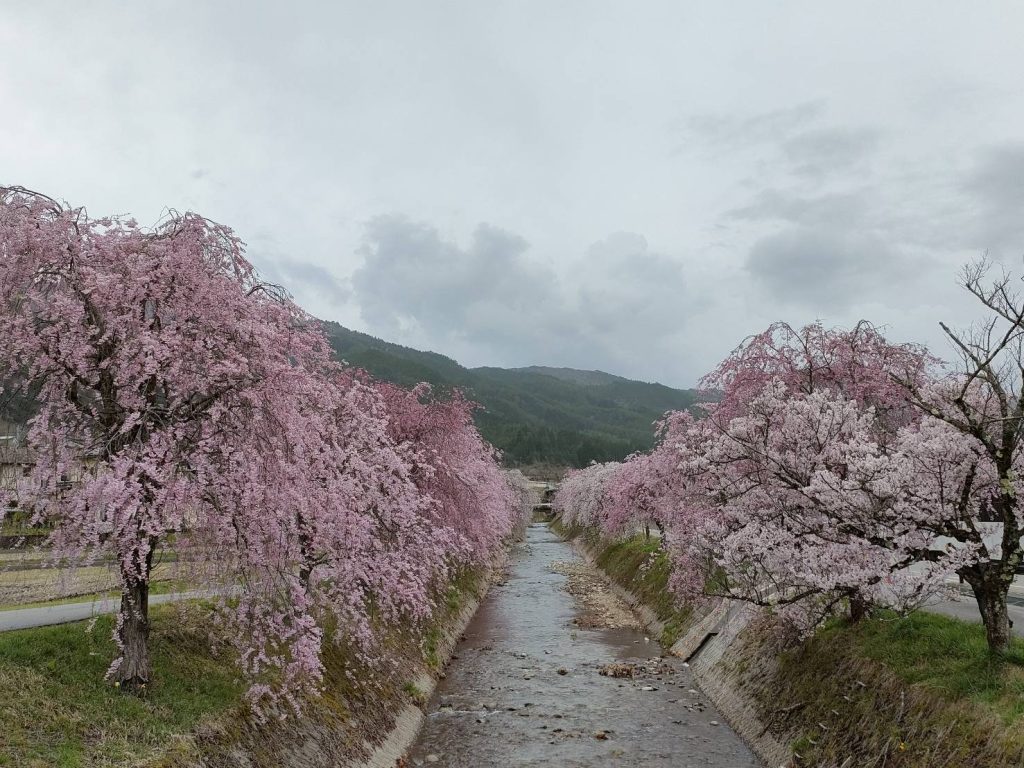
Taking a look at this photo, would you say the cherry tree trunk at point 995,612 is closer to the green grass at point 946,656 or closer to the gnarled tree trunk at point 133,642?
the green grass at point 946,656

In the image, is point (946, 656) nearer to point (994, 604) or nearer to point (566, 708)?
point (994, 604)

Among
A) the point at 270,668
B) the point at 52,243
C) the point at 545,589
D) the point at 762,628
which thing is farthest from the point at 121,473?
the point at 545,589

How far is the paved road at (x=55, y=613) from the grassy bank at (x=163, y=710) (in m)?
1.29

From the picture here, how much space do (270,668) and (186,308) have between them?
8.55 metres

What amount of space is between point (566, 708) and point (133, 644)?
13.7m

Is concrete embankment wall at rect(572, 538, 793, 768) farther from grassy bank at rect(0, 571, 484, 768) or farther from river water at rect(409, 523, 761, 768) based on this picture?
grassy bank at rect(0, 571, 484, 768)

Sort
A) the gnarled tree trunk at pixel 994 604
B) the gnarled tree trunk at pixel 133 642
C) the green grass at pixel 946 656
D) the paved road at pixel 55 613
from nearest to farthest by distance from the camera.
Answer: the green grass at pixel 946 656 < the gnarled tree trunk at pixel 133 642 < the gnarled tree trunk at pixel 994 604 < the paved road at pixel 55 613

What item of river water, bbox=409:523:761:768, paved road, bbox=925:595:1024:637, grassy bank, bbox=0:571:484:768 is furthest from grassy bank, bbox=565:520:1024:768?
grassy bank, bbox=0:571:484:768

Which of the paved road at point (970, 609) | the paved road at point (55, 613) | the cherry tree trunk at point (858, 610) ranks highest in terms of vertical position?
the cherry tree trunk at point (858, 610)

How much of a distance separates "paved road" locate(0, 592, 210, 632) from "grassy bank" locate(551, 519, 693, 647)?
798 inches

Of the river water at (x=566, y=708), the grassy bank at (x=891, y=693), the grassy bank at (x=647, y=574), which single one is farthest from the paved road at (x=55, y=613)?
the grassy bank at (x=647, y=574)

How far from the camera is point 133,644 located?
12.1 metres

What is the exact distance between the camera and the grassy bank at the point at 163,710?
1006 centimetres

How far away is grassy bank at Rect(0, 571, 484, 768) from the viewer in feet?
33.0
